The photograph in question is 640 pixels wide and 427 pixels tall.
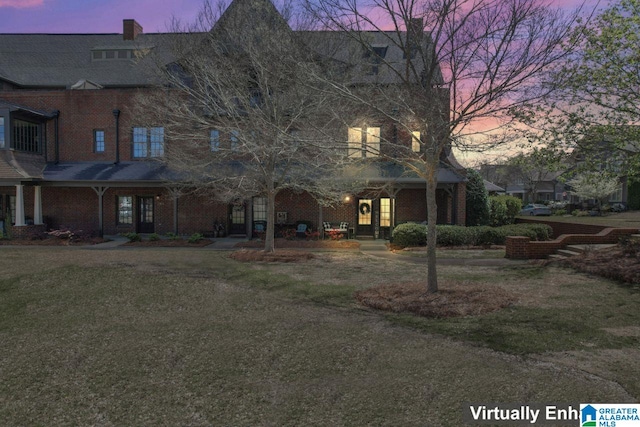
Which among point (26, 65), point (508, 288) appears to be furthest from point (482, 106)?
point (26, 65)

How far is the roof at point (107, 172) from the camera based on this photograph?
1995cm

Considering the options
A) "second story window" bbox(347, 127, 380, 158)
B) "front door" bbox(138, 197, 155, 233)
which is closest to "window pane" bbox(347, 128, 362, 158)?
"second story window" bbox(347, 127, 380, 158)

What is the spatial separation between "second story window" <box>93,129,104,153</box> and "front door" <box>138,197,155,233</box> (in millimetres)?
3255

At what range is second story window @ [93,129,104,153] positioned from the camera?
2239 cm

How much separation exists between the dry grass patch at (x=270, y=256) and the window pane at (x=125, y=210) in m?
10.0

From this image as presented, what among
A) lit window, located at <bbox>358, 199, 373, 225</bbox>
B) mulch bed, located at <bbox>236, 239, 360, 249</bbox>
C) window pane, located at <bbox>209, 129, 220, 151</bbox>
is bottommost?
mulch bed, located at <bbox>236, 239, 360, 249</bbox>

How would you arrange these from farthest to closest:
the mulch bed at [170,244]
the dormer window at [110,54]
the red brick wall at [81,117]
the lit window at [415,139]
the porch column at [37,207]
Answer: the dormer window at [110,54] → the red brick wall at [81,117] → the porch column at [37,207] → the mulch bed at [170,244] → the lit window at [415,139]

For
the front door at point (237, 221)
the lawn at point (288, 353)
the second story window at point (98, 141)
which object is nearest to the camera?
the lawn at point (288, 353)

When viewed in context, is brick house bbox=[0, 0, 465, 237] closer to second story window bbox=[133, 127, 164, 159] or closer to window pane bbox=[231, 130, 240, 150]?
second story window bbox=[133, 127, 164, 159]

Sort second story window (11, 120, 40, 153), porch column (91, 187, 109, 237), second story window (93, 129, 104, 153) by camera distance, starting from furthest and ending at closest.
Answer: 1. second story window (93, 129, 104, 153)
2. second story window (11, 120, 40, 153)
3. porch column (91, 187, 109, 237)

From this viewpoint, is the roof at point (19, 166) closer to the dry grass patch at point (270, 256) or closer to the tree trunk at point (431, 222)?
the dry grass patch at point (270, 256)

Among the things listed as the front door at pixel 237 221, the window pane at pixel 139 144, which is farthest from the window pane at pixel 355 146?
the window pane at pixel 139 144

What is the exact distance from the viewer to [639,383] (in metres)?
4.78

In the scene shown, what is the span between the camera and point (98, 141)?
22484 millimetres
